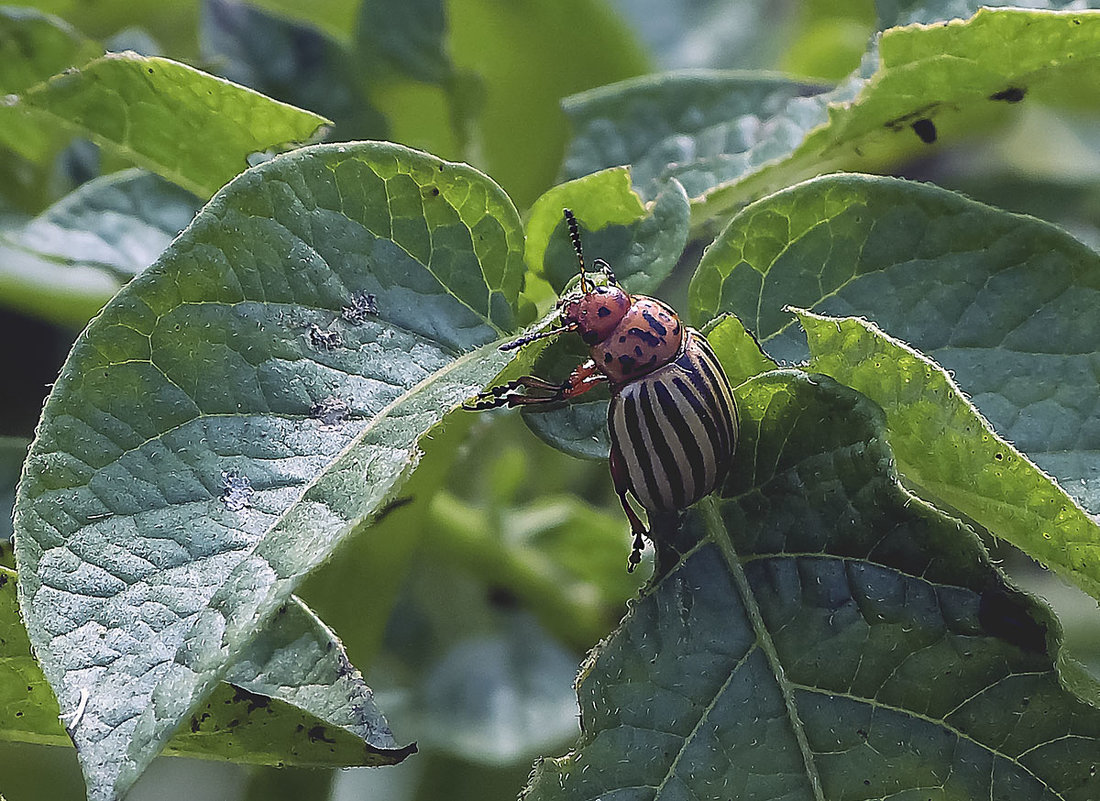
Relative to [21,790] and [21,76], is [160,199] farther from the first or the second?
[21,790]

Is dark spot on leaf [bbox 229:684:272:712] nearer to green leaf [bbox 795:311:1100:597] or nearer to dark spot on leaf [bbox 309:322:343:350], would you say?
dark spot on leaf [bbox 309:322:343:350]

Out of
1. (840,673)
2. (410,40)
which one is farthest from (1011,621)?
(410,40)

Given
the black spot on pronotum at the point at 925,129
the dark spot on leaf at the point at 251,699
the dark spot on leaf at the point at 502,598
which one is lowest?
the dark spot on leaf at the point at 502,598

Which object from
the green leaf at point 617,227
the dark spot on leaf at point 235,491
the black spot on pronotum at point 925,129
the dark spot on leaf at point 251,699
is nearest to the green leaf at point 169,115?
the green leaf at point 617,227

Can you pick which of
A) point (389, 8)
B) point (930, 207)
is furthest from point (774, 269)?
point (389, 8)

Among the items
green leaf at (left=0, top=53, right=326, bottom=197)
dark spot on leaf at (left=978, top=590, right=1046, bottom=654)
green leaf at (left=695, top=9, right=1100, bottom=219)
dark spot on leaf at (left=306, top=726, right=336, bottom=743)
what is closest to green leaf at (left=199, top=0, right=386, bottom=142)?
green leaf at (left=0, top=53, right=326, bottom=197)

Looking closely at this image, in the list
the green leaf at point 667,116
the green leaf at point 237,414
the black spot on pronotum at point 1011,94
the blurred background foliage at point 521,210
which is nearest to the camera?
the green leaf at point 237,414

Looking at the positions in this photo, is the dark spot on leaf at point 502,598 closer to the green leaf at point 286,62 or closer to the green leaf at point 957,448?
the green leaf at point 286,62
